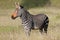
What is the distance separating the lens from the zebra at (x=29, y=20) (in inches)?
508

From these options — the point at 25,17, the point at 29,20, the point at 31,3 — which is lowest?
the point at 29,20

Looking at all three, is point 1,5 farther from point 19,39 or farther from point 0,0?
point 19,39

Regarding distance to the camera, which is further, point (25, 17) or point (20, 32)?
point (20, 32)

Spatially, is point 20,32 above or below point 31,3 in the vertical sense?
below

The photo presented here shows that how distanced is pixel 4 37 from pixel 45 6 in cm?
2198

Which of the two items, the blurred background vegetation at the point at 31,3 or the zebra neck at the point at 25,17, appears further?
the blurred background vegetation at the point at 31,3

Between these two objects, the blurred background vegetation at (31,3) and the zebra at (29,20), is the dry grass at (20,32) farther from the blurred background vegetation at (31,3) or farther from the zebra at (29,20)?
the blurred background vegetation at (31,3)

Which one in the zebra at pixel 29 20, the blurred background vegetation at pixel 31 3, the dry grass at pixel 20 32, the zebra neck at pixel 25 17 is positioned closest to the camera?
the dry grass at pixel 20 32

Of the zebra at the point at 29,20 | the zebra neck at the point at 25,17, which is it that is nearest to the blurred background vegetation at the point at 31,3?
the zebra at the point at 29,20

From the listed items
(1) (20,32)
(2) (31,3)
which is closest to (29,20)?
(1) (20,32)

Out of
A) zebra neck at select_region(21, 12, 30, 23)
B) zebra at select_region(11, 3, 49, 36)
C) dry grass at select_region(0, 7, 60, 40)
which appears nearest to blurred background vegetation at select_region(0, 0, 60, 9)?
dry grass at select_region(0, 7, 60, 40)

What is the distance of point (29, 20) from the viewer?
13.2 m

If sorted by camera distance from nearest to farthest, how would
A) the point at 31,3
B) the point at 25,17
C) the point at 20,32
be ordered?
the point at 25,17, the point at 20,32, the point at 31,3

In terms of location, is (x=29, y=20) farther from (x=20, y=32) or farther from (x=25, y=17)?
(x=20, y=32)
